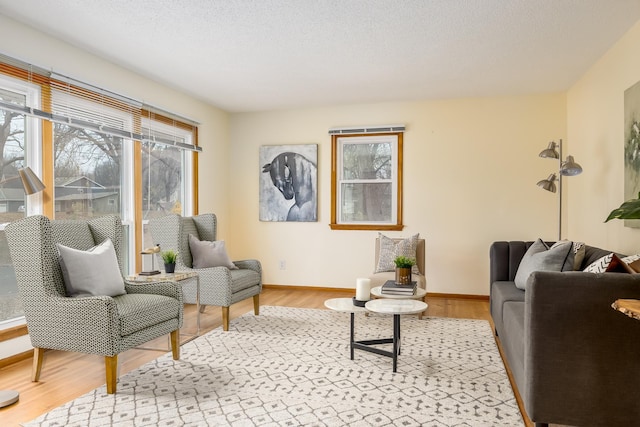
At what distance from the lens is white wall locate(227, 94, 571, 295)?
516cm

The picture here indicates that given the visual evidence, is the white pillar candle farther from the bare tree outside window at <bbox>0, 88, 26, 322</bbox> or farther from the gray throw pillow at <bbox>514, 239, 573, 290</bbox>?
the bare tree outside window at <bbox>0, 88, 26, 322</bbox>

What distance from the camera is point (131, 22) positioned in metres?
3.15

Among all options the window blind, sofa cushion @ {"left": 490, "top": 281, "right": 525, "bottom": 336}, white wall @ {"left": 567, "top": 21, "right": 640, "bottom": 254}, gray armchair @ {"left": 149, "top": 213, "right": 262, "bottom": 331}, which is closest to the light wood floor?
gray armchair @ {"left": 149, "top": 213, "right": 262, "bottom": 331}

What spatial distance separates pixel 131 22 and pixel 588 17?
315 centimetres

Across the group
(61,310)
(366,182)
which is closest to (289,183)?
(366,182)

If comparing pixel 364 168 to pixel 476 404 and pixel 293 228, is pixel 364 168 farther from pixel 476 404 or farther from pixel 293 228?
pixel 476 404

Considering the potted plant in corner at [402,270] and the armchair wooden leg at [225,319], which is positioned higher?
the potted plant in corner at [402,270]

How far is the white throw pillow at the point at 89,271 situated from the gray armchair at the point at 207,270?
3.33 feet

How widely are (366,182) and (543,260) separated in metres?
2.73

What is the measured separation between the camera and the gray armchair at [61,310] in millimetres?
2535

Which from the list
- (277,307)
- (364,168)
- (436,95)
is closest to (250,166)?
(364,168)

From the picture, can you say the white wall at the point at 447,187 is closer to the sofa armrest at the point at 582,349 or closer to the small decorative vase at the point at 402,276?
the small decorative vase at the point at 402,276

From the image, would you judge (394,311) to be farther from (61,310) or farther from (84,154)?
(84,154)

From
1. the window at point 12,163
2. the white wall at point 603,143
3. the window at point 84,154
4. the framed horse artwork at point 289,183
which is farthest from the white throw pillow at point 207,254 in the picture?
the white wall at point 603,143
